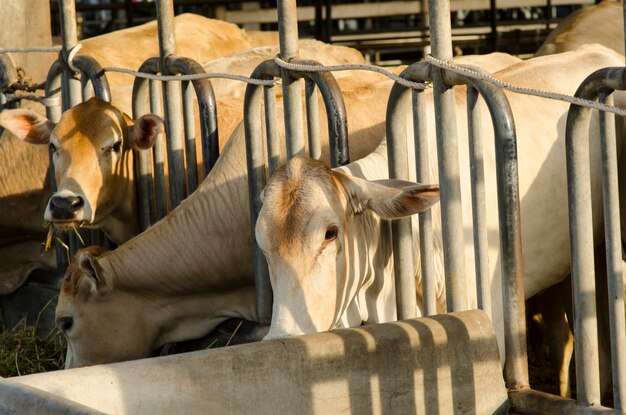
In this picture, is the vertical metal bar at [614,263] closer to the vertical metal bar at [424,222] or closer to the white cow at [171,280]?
the vertical metal bar at [424,222]

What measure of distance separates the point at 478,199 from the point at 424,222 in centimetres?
34

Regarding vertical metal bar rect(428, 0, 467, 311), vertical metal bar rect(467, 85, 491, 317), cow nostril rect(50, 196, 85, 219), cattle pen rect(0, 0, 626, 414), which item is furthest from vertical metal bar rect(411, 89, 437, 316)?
cow nostril rect(50, 196, 85, 219)

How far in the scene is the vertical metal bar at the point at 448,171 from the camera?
11.0ft

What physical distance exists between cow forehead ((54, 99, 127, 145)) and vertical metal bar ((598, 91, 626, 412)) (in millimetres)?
2803

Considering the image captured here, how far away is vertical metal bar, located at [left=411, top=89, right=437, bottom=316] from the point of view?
11.5 feet

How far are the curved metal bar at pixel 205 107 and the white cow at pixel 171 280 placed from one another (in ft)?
0.23

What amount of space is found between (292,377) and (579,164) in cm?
97

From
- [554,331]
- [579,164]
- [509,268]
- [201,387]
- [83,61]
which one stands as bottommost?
[554,331]

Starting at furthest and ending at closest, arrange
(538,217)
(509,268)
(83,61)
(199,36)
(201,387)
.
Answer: (199,36) < (83,61) < (538,217) < (509,268) < (201,387)

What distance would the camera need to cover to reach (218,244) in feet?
15.3

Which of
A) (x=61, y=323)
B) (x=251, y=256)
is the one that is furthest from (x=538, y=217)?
(x=61, y=323)

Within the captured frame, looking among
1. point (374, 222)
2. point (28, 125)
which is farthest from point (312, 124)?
point (28, 125)

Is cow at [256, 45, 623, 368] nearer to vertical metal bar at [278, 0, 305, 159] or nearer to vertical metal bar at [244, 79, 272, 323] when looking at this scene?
vertical metal bar at [278, 0, 305, 159]

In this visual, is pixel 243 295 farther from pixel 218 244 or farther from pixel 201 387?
pixel 201 387
